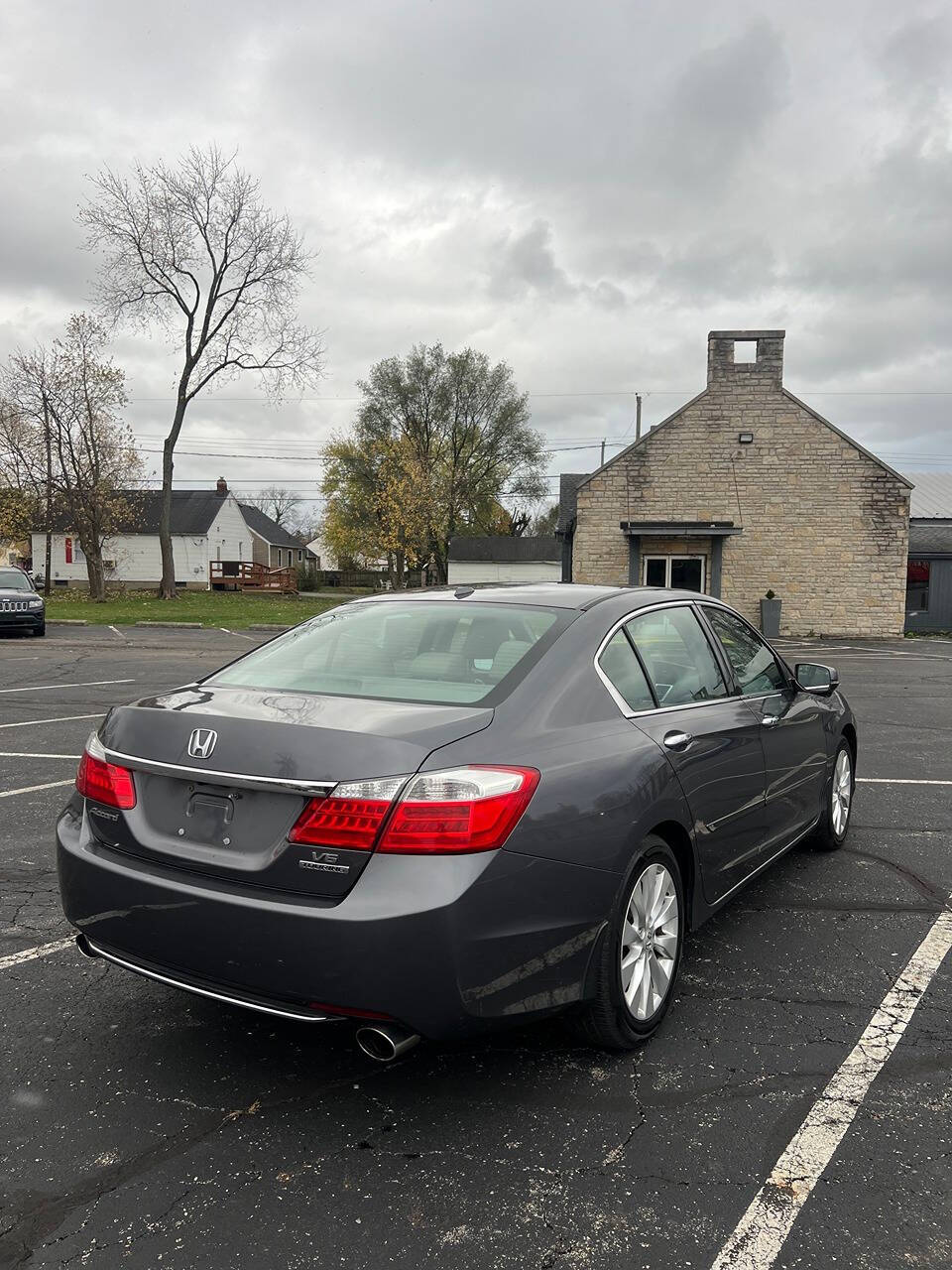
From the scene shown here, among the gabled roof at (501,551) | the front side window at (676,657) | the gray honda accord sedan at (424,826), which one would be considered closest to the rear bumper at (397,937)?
the gray honda accord sedan at (424,826)

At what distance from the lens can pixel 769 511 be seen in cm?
2544

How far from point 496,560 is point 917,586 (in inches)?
1115

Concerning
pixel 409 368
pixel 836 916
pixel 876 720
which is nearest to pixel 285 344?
pixel 409 368

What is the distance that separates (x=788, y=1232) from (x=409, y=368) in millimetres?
58027

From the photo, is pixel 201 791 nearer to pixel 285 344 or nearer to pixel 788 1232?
pixel 788 1232

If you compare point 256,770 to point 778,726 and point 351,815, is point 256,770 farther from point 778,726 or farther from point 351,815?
point 778,726

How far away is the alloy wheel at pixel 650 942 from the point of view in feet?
9.72

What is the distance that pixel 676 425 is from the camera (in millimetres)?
25688

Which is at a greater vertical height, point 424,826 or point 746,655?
point 746,655

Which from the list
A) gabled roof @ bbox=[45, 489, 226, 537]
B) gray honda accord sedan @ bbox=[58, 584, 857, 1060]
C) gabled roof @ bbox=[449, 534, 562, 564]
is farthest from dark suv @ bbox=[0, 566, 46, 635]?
gabled roof @ bbox=[449, 534, 562, 564]

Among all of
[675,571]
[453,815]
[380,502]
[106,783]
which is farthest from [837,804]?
[380,502]

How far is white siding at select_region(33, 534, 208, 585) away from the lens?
54312 mm

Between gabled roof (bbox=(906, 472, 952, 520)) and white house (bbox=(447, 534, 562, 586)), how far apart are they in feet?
69.3

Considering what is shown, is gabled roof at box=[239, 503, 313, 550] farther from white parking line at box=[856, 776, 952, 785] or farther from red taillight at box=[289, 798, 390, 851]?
red taillight at box=[289, 798, 390, 851]
